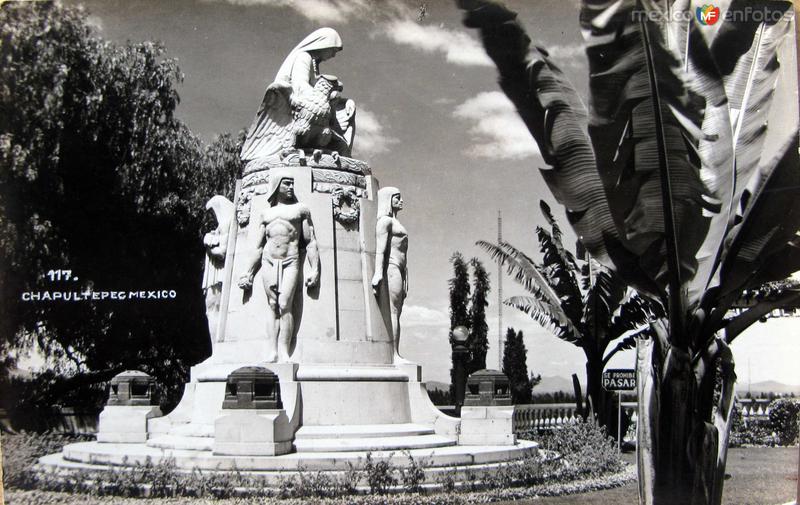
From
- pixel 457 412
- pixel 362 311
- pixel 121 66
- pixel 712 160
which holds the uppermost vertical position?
pixel 121 66

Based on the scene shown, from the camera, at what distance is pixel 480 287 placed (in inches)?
1384

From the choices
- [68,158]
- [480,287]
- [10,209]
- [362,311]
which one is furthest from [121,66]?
[480,287]

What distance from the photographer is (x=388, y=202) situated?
14.3 meters

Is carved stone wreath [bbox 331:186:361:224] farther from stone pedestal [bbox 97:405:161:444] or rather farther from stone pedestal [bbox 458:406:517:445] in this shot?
stone pedestal [bbox 97:405:161:444]

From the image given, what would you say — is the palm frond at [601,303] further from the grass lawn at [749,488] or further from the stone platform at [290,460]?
the stone platform at [290,460]

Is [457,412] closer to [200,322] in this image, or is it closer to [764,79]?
[200,322]

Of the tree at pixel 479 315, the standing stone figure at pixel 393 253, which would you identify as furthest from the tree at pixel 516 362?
the standing stone figure at pixel 393 253

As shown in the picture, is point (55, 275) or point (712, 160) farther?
point (55, 275)

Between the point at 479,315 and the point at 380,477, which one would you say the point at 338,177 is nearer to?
the point at 380,477

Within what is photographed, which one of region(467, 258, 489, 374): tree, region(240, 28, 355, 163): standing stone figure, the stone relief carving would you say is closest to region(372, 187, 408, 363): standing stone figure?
the stone relief carving

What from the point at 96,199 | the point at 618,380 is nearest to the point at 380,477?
the point at 618,380

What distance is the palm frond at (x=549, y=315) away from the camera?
19094 mm

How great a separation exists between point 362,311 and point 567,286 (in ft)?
23.6

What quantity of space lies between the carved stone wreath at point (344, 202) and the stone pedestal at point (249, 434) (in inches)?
141
